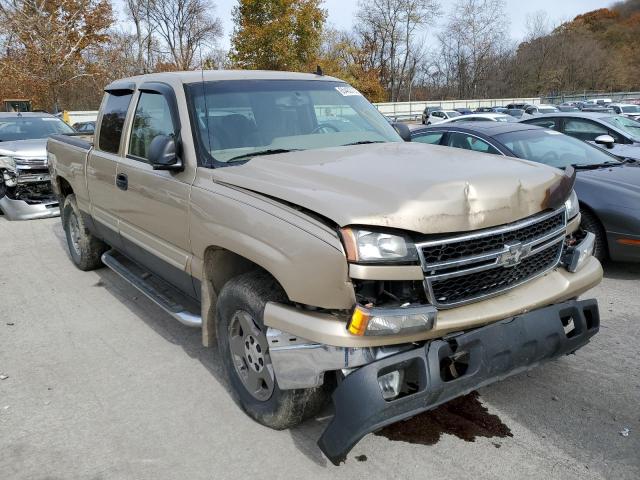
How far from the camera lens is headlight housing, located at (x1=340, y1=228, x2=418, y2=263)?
2.38 meters

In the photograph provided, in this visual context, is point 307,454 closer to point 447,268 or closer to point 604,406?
point 447,268

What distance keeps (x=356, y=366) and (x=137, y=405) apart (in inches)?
67.8

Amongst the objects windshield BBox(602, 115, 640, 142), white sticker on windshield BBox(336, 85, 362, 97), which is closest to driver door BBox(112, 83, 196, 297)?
white sticker on windshield BBox(336, 85, 362, 97)

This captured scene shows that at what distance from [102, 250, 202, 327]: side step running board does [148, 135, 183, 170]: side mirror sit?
1017 mm

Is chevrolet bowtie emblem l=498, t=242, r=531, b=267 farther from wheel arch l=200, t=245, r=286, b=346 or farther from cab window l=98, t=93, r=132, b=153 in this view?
cab window l=98, t=93, r=132, b=153

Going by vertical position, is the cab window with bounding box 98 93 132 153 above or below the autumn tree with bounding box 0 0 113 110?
below

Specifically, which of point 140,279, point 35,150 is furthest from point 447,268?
point 35,150

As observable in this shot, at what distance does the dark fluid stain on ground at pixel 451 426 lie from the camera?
3.02 metres

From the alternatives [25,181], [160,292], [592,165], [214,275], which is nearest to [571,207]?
[214,275]

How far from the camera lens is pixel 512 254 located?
2697mm

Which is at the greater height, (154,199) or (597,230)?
(154,199)

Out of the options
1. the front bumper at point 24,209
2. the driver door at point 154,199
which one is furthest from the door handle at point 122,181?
the front bumper at point 24,209

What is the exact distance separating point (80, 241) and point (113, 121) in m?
1.96

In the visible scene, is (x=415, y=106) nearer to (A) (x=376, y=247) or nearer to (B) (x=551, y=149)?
(B) (x=551, y=149)
